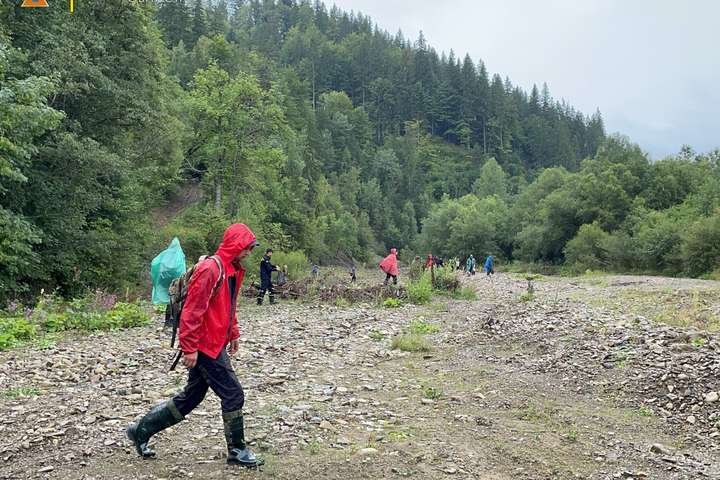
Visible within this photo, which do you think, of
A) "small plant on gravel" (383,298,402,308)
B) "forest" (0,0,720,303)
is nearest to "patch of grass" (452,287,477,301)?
"small plant on gravel" (383,298,402,308)

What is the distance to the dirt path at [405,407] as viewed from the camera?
5680mm

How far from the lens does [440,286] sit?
2525 centimetres

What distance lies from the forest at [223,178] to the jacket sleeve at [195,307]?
10.2m

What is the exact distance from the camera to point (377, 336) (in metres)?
14.0

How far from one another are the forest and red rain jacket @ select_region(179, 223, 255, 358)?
33.3 feet

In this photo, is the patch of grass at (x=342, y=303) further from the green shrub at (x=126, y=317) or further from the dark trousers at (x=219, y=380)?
the dark trousers at (x=219, y=380)

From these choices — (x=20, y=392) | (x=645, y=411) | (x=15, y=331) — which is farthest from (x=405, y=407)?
(x=15, y=331)

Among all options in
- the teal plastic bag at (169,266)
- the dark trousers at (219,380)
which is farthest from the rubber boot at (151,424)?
the teal plastic bag at (169,266)

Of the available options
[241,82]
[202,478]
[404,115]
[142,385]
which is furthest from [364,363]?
[404,115]

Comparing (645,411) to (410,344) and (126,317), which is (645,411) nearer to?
(410,344)

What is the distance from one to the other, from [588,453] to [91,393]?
6.50 metres

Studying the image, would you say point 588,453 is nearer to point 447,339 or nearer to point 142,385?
point 142,385

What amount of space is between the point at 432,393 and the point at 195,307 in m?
4.59

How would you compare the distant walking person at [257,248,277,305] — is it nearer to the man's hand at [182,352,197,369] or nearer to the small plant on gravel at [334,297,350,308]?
the small plant on gravel at [334,297,350,308]
